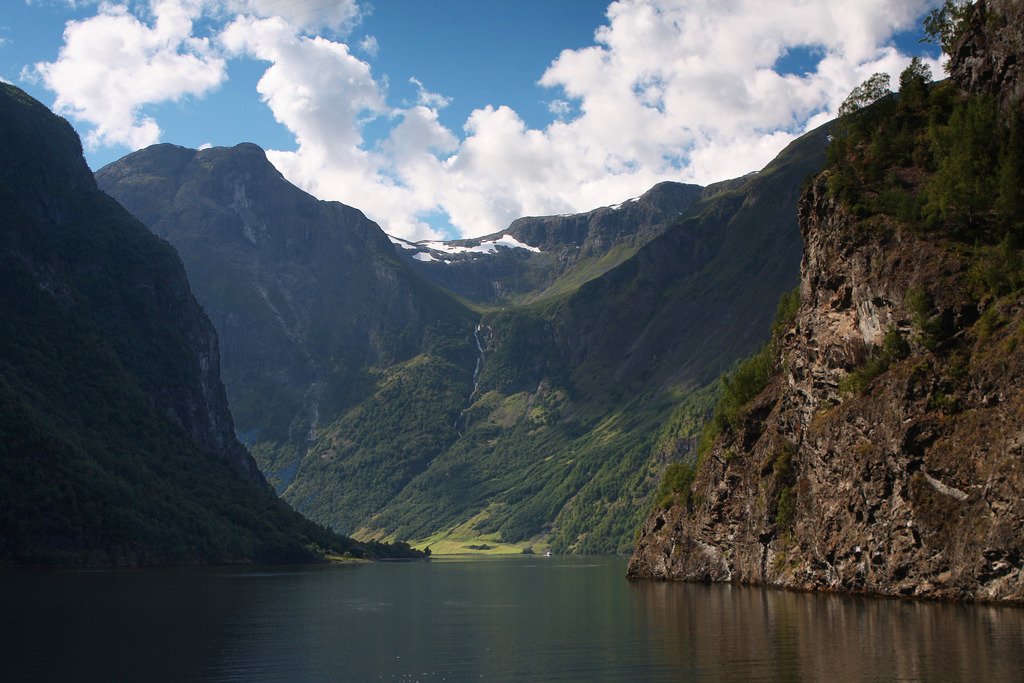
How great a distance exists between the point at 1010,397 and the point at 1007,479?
Answer: 23.9 ft

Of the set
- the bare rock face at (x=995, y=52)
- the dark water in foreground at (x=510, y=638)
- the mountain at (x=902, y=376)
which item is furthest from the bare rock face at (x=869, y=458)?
the bare rock face at (x=995, y=52)

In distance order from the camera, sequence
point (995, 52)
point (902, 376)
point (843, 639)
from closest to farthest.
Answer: point (843, 639)
point (902, 376)
point (995, 52)

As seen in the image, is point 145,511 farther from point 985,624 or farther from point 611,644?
point 985,624

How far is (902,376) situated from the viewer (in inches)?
3265

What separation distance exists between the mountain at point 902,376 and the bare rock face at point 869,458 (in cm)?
19

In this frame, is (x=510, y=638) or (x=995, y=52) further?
(x=995, y=52)

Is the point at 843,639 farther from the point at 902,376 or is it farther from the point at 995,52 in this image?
the point at 995,52

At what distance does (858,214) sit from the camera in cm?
10062

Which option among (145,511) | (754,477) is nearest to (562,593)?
(754,477)

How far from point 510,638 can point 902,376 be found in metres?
41.6

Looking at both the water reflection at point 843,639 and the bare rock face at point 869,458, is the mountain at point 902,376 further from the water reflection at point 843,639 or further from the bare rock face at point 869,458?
the water reflection at point 843,639

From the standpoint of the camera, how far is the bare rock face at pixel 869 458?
69.9 meters

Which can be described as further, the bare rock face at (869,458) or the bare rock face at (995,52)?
the bare rock face at (995,52)

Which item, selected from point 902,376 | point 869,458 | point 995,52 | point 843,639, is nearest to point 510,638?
point 843,639
